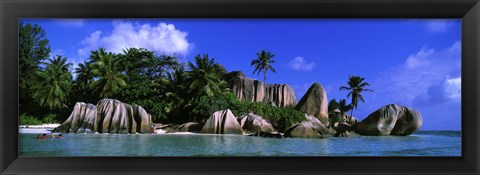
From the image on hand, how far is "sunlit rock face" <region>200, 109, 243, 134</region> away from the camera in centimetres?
752

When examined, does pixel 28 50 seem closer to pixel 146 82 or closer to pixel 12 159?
pixel 12 159

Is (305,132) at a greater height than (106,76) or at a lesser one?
lesser

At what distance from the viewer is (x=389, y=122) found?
29.3 feet

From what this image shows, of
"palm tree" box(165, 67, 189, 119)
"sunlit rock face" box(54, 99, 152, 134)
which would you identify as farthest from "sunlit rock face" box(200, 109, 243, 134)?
"sunlit rock face" box(54, 99, 152, 134)

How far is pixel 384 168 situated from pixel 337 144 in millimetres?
3556

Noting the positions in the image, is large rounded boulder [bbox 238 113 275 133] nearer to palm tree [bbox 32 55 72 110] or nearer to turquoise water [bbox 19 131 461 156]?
turquoise water [bbox 19 131 461 156]

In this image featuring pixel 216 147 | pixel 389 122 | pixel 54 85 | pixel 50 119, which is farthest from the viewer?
pixel 389 122

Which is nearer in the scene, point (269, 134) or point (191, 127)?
point (269, 134)

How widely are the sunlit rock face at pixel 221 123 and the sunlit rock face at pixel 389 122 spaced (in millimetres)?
2761

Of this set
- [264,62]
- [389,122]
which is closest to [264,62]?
[264,62]
